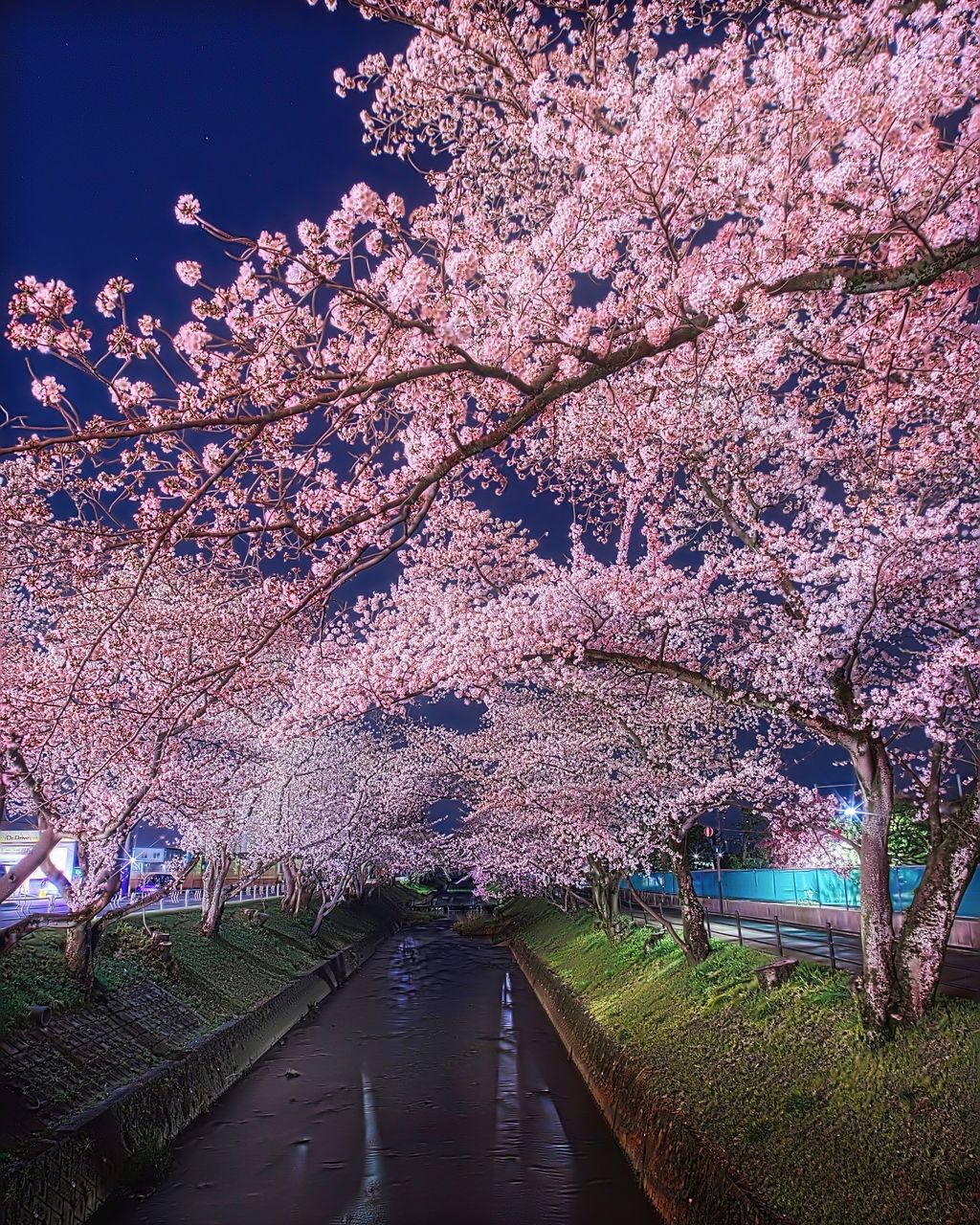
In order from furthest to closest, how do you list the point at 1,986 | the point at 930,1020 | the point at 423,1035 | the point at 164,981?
the point at 423,1035
the point at 164,981
the point at 1,986
the point at 930,1020

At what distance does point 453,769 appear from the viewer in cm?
4062

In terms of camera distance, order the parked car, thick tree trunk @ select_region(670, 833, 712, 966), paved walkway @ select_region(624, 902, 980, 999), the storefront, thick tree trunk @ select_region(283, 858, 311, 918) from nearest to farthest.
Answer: paved walkway @ select_region(624, 902, 980, 999) < thick tree trunk @ select_region(670, 833, 712, 966) < the storefront < thick tree trunk @ select_region(283, 858, 311, 918) < the parked car

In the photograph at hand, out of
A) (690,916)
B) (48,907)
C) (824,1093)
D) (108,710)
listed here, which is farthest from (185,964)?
Answer: (824,1093)

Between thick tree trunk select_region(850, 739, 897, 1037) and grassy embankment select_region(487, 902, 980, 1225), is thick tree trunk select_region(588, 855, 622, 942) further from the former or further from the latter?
thick tree trunk select_region(850, 739, 897, 1037)

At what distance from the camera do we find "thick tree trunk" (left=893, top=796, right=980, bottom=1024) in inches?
383

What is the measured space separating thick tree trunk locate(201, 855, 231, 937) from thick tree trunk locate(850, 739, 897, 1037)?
19572 millimetres

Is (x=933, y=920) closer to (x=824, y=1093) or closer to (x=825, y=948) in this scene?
(x=824, y=1093)

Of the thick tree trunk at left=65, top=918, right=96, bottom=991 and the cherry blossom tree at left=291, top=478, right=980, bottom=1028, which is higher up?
the cherry blossom tree at left=291, top=478, right=980, bottom=1028

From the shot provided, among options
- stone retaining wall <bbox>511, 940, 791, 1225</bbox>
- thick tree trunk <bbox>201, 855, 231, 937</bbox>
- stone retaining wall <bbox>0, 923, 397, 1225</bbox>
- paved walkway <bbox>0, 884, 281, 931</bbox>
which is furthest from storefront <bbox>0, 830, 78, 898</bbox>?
stone retaining wall <bbox>511, 940, 791, 1225</bbox>

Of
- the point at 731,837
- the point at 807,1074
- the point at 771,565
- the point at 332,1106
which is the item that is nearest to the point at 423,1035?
the point at 332,1106

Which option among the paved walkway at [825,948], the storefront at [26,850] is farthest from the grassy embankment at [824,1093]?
the storefront at [26,850]

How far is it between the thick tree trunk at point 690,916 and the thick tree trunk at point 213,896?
1407cm

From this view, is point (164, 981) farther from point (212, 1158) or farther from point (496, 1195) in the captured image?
point (496, 1195)

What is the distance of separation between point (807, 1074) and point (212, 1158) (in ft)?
29.2
